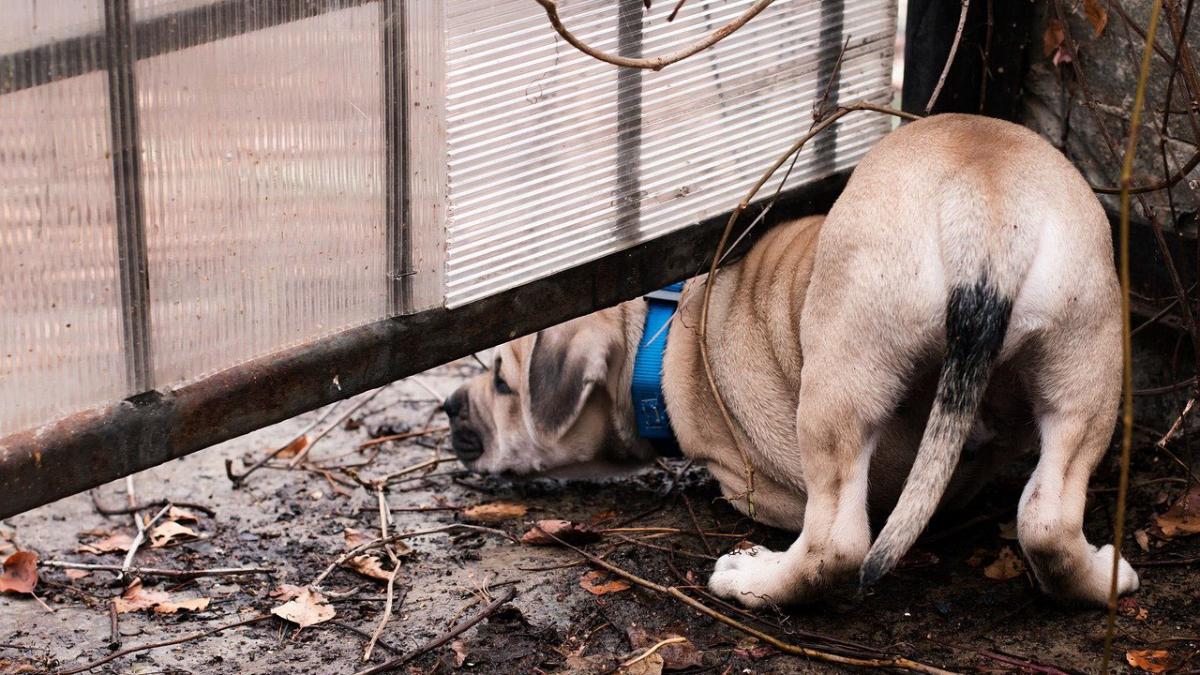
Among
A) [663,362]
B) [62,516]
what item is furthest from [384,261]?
[62,516]

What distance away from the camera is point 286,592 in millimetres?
4117

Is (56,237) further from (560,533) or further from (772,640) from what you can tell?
(772,640)

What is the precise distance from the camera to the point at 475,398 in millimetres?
5074

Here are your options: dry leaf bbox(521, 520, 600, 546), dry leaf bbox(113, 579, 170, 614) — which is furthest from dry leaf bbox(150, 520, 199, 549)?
dry leaf bbox(521, 520, 600, 546)

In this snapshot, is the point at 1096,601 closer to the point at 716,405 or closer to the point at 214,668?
the point at 716,405

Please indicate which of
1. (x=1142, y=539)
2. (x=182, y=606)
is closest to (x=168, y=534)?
(x=182, y=606)

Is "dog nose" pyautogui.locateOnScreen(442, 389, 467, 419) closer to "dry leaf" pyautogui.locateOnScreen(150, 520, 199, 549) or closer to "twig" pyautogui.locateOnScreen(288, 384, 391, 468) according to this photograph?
"twig" pyautogui.locateOnScreen(288, 384, 391, 468)

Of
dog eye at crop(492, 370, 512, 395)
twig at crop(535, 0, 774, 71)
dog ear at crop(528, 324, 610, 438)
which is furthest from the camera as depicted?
dog eye at crop(492, 370, 512, 395)

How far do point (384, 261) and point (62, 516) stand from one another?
6.73ft

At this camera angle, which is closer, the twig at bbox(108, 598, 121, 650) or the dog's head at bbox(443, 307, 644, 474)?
the twig at bbox(108, 598, 121, 650)

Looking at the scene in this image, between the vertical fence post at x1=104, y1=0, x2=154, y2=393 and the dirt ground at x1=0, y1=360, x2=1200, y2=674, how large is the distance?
104 centimetres

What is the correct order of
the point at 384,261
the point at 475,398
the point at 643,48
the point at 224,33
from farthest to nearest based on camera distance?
the point at 475,398 < the point at 643,48 < the point at 384,261 < the point at 224,33

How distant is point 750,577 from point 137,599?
197 cm

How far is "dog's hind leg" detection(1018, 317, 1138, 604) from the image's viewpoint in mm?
3424
